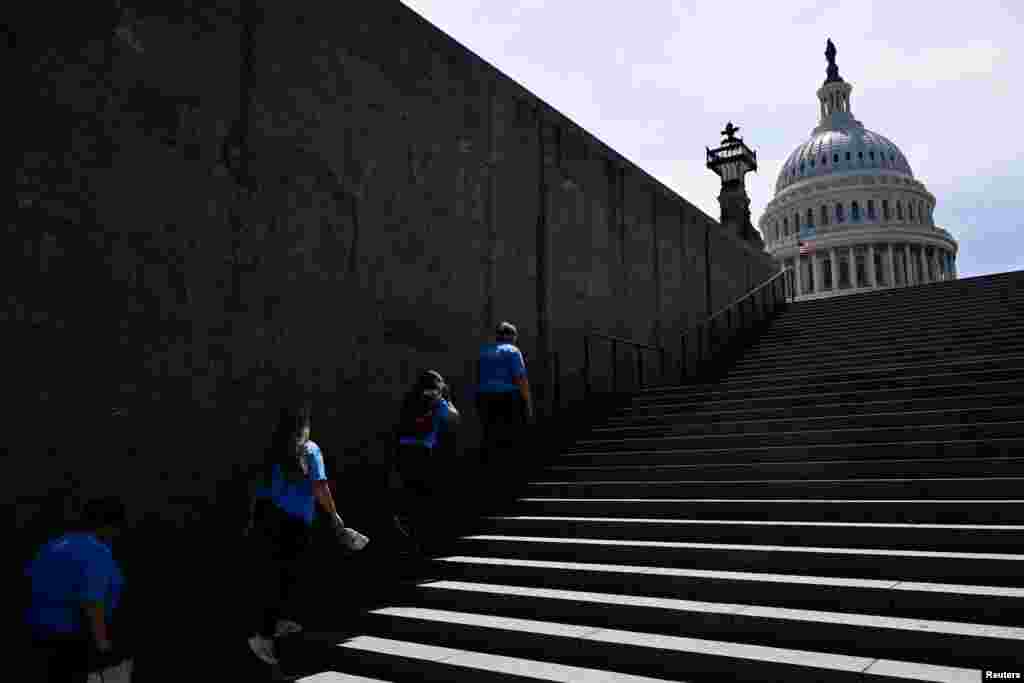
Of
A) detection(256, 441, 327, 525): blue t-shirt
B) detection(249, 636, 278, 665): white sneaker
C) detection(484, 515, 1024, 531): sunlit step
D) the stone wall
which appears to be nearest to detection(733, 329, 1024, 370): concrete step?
the stone wall

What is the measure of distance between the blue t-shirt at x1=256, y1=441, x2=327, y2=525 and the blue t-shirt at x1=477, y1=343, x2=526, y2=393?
2762 mm

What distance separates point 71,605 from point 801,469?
5.70m

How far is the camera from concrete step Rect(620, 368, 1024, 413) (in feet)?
27.5

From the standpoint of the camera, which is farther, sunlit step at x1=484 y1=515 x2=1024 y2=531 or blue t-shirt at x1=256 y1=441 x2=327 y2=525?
sunlit step at x1=484 y1=515 x2=1024 y2=531

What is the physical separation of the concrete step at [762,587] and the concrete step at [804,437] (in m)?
2.65

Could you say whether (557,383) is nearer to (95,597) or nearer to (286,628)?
(286,628)

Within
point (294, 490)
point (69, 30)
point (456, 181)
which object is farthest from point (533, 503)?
point (69, 30)

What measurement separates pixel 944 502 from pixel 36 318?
654 cm

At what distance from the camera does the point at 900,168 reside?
96.0m

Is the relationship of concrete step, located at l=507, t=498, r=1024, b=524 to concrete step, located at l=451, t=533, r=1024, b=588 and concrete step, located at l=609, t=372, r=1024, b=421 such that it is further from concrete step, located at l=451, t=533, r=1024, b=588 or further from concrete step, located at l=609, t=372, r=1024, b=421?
concrete step, located at l=609, t=372, r=1024, b=421

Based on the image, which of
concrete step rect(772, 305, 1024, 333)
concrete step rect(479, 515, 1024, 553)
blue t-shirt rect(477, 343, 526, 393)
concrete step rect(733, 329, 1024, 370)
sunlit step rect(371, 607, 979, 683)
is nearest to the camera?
sunlit step rect(371, 607, 979, 683)

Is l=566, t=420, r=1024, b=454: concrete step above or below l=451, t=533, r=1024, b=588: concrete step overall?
above

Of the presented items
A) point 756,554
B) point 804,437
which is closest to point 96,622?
point 756,554

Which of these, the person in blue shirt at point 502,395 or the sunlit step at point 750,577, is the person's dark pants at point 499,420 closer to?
the person in blue shirt at point 502,395
